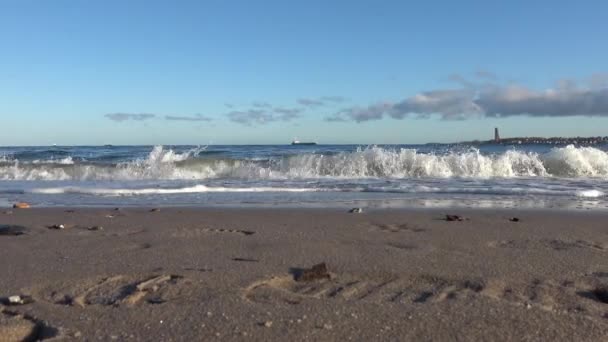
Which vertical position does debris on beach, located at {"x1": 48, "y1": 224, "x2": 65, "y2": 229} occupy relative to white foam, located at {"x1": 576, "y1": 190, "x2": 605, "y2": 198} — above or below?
above

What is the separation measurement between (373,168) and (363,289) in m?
12.3

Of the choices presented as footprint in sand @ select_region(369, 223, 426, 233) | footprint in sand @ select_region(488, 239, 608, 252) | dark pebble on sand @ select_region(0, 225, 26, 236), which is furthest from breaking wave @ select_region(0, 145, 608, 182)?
footprint in sand @ select_region(488, 239, 608, 252)

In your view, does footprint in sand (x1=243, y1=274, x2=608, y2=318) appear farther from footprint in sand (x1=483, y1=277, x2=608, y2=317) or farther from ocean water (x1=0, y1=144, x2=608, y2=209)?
ocean water (x1=0, y1=144, x2=608, y2=209)

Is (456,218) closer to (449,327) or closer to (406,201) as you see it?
(406,201)

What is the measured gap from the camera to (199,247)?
419 cm

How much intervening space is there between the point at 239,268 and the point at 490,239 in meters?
2.17

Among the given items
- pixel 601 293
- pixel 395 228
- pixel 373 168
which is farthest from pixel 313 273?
pixel 373 168

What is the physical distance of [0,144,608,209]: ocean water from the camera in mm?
8242

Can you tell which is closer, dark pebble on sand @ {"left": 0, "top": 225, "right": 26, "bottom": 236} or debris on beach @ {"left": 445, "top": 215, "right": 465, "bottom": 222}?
dark pebble on sand @ {"left": 0, "top": 225, "right": 26, "bottom": 236}

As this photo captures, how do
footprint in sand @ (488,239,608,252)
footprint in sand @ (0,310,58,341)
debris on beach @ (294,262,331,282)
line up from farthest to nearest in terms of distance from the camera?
1. footprint in sand @ (488,239,608,252)
2. debris on beach @ (294,262,331,282)
3. footprint in sand @ (0,310,58,341)

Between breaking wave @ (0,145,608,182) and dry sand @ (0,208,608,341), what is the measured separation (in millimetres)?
9070

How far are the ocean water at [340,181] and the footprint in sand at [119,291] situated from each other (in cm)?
449

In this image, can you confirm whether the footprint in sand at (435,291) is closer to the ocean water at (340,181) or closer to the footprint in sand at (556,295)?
the footprint in sand at (556,295)

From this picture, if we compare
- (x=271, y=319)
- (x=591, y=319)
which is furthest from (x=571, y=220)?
(x=271, y=319)
